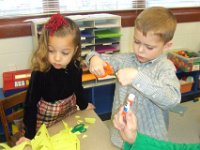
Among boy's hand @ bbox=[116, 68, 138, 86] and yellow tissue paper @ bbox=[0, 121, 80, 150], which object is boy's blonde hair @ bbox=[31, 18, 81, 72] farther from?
boy's hand @ bbox=[116, 68, 138, 86]

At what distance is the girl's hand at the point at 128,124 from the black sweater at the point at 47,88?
49cm

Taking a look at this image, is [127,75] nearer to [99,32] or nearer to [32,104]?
[32,104]

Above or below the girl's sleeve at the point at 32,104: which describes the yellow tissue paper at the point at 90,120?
below

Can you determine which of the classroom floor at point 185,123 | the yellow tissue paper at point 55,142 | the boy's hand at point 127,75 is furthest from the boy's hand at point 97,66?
the classroom floor at point 185,123

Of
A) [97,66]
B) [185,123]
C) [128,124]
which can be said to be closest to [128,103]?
[128,124]

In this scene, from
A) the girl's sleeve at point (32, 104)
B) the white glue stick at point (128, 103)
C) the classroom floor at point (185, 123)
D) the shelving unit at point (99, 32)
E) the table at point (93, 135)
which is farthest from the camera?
the classroom floor at point (185, 123)

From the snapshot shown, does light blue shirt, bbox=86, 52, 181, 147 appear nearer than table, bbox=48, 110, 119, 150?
Yes

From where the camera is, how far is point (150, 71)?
0.89m

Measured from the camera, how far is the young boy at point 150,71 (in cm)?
71

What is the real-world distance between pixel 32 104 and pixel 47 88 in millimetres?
97

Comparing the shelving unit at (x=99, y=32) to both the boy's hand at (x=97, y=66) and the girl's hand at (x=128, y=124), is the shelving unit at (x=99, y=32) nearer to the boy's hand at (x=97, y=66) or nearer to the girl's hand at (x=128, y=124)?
the boy's hand at (x=97, y=66)

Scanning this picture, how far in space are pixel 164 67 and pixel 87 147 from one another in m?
0.43

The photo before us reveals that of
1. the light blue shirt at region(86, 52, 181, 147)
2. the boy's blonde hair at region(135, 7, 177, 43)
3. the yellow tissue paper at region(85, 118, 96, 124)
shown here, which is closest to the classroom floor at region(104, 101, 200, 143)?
the yellow tissue paper at region(85, 118, 96, 124)

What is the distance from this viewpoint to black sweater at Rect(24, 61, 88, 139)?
1072mm
